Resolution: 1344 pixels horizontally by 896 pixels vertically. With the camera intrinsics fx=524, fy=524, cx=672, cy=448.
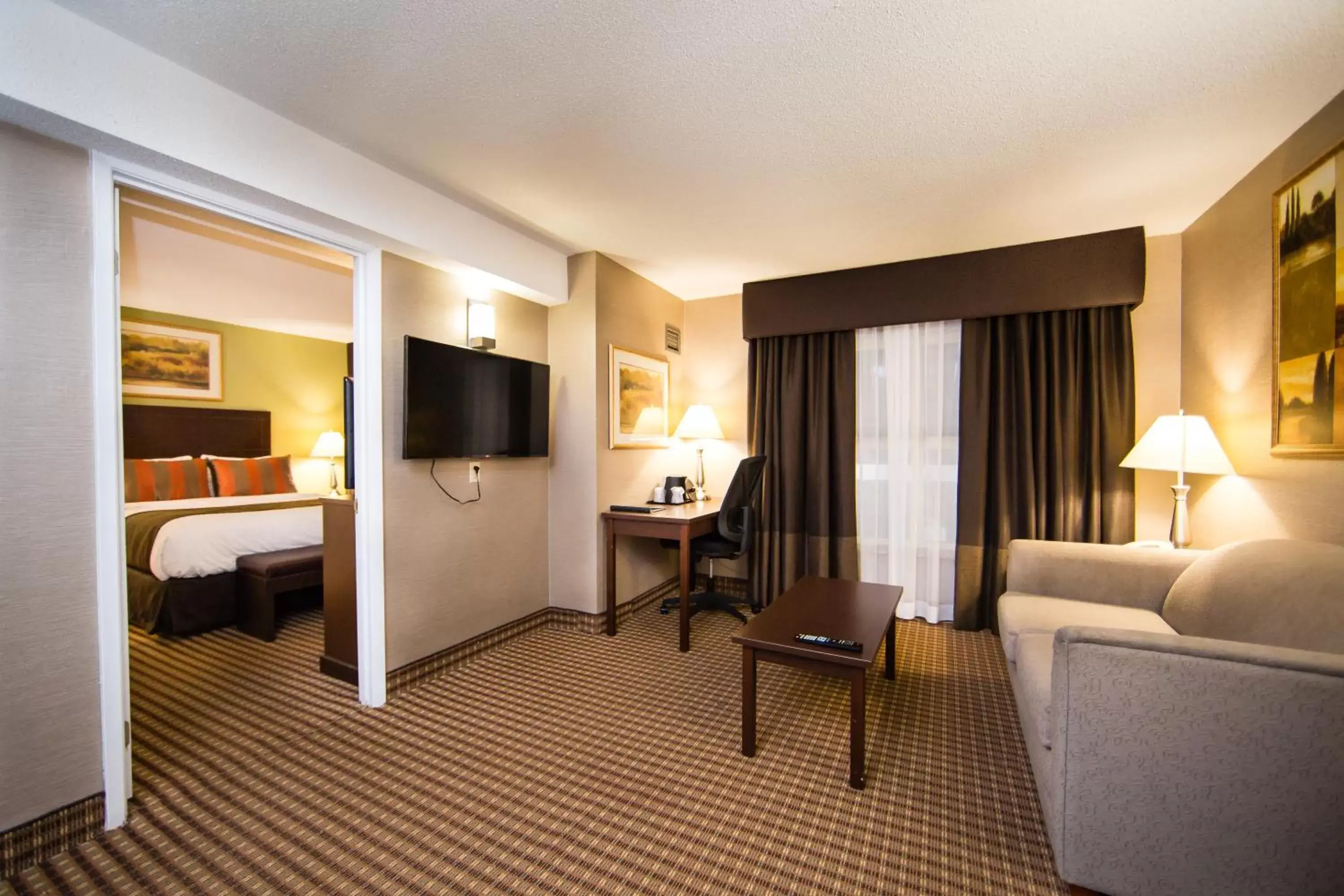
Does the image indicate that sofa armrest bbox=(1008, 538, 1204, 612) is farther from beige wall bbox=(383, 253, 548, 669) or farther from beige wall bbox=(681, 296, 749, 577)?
beige wall bbox=(383, 253, 548, 669)

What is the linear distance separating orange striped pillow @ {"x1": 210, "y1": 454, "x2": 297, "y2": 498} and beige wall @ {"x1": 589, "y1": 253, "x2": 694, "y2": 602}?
3.49 m

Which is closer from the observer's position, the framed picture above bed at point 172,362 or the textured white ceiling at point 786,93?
the textured white ceiling at point 786,93

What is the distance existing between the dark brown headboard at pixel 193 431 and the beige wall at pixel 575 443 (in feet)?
11.7

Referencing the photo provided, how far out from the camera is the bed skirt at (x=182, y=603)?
3.12m

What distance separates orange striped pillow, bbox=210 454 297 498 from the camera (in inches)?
177

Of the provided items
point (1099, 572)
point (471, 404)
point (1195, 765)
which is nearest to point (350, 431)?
point (471, 404)

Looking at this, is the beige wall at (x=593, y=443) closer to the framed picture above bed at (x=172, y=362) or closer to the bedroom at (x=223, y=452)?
the bedroom at (x=223, y=452)

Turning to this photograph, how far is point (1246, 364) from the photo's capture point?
2.30 m

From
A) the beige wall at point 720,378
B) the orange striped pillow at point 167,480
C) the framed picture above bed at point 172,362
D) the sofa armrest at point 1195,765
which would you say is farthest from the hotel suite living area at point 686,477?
the orange striped pillow at point 167,480

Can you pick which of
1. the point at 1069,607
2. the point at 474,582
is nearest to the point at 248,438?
the point at 474,582

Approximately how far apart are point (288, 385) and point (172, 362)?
910 millimetres

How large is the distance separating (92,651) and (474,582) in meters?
1.46

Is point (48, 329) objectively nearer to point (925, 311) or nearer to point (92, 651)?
point (92, 651)

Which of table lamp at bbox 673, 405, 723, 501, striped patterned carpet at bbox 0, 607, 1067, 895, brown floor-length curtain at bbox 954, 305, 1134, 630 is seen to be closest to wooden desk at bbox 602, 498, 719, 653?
striped patterned carpet at bbox 0, 607, 1067, 895
